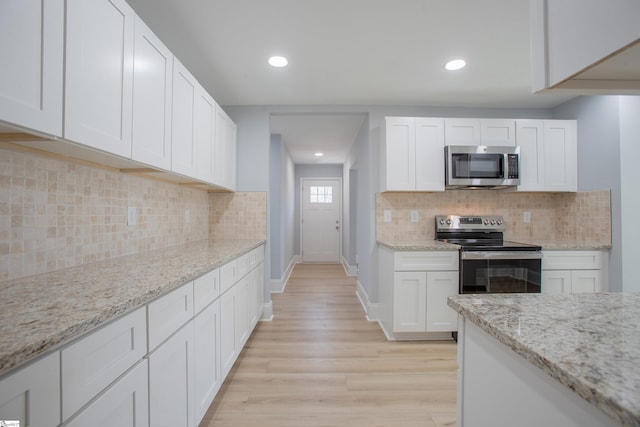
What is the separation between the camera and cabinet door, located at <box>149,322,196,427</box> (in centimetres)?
98

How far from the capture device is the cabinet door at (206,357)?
4.35 feet

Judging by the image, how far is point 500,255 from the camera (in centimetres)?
233

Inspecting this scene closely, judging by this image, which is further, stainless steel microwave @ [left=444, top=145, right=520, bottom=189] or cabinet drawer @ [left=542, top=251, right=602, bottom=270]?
stainless steel microwave @ [left=444, top=145, right=520, bottom=189]

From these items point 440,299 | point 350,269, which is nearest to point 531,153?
point 440,299

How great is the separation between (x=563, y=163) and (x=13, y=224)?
407 cm

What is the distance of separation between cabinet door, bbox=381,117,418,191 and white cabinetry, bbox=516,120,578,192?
3.70ft

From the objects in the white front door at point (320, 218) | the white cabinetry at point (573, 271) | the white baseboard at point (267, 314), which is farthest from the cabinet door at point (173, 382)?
the white front door at point (320, 218)

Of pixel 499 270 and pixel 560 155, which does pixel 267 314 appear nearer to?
pixel 499 270

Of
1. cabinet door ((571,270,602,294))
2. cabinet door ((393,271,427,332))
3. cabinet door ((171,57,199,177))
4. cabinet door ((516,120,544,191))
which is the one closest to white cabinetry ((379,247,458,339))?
cabinet door ((393,271,427,332))

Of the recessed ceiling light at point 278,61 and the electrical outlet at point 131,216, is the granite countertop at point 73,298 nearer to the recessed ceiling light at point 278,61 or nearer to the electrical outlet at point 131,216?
the electrical outlet at point 131,216

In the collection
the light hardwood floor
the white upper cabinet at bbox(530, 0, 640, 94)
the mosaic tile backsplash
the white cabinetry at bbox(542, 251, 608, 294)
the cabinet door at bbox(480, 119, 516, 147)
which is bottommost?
the light hardwood floor

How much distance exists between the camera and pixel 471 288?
2.35 m

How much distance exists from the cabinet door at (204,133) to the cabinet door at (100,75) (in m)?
0.75

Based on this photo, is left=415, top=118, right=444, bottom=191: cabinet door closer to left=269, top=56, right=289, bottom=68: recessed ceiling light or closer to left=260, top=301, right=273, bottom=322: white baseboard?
left=269, top=56, right=289, bottom=68: recessed ceiling light
